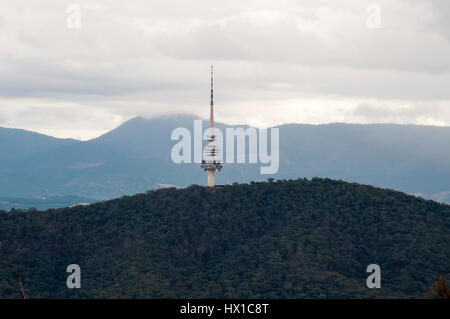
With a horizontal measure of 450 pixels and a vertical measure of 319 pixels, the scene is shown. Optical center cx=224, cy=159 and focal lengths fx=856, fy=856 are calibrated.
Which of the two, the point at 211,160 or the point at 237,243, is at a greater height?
the point at 211,160

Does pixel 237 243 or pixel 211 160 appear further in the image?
pixel 211 160

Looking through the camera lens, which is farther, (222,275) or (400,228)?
(400,228)

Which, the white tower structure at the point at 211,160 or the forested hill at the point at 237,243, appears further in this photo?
the white tower structure at the point at 211,160

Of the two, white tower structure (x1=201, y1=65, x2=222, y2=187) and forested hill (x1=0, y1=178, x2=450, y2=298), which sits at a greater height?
white tower structure (x1=201, y1=65, x2=222, y2=187)

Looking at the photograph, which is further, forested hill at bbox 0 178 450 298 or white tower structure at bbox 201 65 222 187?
white tower structure at bbox 201 65 222 187

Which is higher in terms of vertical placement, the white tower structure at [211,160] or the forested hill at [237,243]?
the white tower structure at [211,160]
